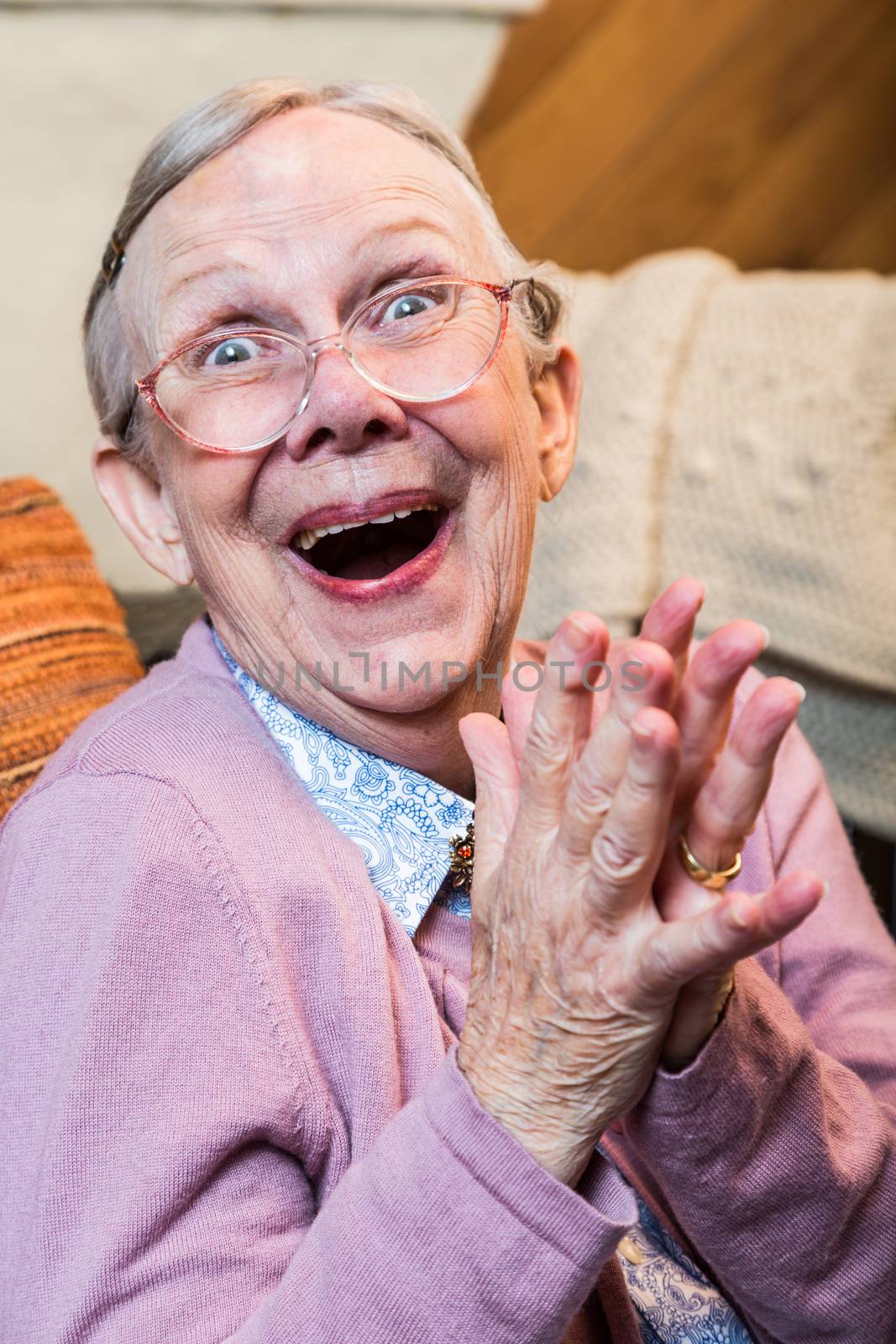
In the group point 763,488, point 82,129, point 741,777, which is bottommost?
point 82,129

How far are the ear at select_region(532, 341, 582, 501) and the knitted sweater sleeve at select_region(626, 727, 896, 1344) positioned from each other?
552mm

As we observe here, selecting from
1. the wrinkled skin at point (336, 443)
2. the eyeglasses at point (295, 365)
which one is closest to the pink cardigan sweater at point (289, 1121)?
the wrinkled skin at point (336, 443)

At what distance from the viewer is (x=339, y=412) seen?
1.07 metres

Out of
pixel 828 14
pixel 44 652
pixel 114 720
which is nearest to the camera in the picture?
pixel 114 720

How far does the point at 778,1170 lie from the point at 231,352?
2.55ft

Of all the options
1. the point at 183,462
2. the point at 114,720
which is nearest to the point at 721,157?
the point at 183,462

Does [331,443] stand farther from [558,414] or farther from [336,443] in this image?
[558,414]

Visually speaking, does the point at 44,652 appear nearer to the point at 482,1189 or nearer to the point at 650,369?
the point at 482,1189

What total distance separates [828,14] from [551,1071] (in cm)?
256

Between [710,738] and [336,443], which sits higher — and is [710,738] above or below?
above

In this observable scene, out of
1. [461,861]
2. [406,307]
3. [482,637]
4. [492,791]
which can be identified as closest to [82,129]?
[406,307]

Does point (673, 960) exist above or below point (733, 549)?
above

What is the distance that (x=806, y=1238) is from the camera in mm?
978

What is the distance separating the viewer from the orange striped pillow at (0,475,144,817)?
4.24 ft
